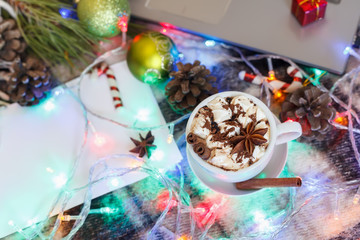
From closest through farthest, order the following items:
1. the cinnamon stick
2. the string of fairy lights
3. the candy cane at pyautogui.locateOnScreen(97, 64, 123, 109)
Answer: the cinnamon stick, the string of fairy lights, the candy cane at pyautogui.locateOnScreen(97, 64, 123, 109)

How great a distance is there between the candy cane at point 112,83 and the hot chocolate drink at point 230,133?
10.8 inches

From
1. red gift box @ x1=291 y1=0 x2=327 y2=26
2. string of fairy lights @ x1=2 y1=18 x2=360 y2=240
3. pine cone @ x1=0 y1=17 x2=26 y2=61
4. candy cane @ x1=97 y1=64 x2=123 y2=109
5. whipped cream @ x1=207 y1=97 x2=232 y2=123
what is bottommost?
string of fairy lights @ x1=2 y1=18 x2=360 y2=240

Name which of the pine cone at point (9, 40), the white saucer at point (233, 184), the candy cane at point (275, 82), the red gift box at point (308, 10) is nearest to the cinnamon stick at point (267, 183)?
the white saucer at point (233, 184)

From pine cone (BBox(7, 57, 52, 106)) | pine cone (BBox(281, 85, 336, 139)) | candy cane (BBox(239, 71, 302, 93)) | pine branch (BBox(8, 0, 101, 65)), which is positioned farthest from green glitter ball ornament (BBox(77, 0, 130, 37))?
pine cone (BBox(281, 85, 336, 139))

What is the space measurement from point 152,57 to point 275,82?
30 cm

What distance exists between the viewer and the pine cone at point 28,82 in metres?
0.82

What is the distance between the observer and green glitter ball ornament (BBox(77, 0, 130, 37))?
83cm

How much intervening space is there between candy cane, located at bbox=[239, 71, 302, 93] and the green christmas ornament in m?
0.18

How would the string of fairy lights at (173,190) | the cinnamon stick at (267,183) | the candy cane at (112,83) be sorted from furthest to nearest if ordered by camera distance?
the candy cane at (112,83), the string of fairy lights at (173,190), the cinnamon stick at (267,183)

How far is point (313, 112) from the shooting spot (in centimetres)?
74

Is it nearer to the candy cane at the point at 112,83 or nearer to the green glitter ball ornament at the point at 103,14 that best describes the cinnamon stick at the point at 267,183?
the candy cane at the point at 112,83

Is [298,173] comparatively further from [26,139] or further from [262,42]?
[26,139]

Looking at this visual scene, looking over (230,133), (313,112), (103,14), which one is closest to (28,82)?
(103,14)

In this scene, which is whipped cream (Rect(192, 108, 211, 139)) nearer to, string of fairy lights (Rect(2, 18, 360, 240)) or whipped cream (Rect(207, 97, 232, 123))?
whipped cream (Rect(207, 97, 232, 123))
